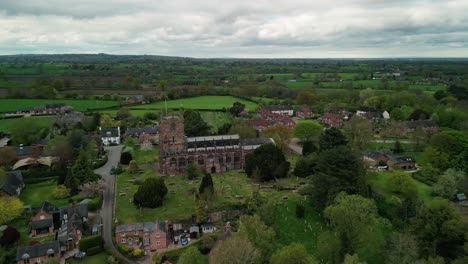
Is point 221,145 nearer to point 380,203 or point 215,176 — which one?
point 215,176

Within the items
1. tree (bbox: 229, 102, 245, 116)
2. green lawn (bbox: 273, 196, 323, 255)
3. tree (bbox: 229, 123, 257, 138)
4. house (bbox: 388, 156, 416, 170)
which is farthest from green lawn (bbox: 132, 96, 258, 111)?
green lawn (bbox: 273, 196, 323, 255)

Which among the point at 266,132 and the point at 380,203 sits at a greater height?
the point at 266,132

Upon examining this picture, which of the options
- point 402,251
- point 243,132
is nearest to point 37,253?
point 402,251

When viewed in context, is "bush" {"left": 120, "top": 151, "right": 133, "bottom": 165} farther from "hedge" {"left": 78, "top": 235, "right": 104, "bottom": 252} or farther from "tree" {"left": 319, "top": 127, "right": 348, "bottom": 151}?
"tree" {"left": 319, "top": 127, "right": 348, "bottom": 151}

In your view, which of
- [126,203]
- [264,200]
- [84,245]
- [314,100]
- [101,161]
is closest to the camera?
[84,245]

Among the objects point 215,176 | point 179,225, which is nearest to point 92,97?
point 215,176

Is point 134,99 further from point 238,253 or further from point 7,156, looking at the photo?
point 238,253

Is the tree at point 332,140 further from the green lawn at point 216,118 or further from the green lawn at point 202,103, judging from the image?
the green lawn at point 202,103
